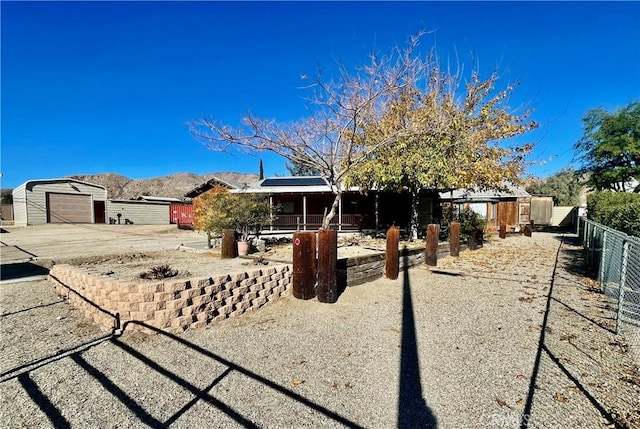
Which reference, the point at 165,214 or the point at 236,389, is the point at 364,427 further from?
the point at 165,214

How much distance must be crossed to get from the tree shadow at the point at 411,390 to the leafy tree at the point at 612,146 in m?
22.3

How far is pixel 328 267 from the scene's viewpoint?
5.61m

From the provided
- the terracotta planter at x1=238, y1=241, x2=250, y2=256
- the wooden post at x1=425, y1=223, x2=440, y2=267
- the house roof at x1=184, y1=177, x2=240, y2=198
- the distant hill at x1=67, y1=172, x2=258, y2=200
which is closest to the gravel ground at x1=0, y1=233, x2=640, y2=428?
the wooden post at x1=425, y1=223, x2=440, y2=267

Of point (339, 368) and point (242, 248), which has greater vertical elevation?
point (242, 248)

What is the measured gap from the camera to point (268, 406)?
2.82 meters

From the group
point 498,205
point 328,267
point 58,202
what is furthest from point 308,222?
point 58,202

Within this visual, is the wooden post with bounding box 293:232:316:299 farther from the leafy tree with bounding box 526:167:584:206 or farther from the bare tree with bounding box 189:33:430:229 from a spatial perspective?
the leafy tree with bounding box 526:167:584:206

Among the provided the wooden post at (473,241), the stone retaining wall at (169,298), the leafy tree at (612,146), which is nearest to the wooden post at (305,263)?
the stone retaining wall at (169,298)

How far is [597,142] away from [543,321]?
22153mm

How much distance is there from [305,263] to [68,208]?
25.3 m

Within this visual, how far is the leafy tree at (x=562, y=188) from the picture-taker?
3325 cm

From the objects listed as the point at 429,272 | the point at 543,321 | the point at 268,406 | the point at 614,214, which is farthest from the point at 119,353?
the point at 614,214

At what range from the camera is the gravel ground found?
2684 millimetres

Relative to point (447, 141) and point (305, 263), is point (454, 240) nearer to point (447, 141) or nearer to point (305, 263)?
point (447, 141)
